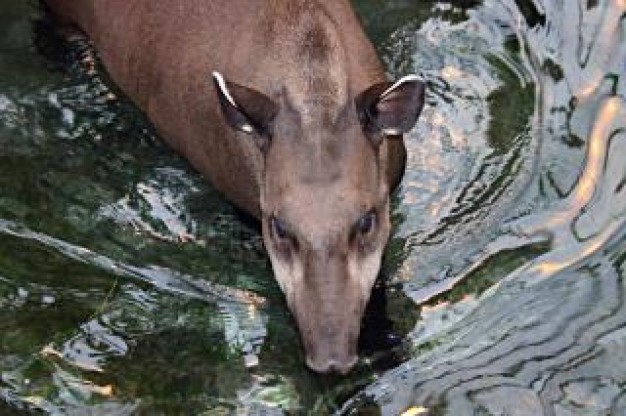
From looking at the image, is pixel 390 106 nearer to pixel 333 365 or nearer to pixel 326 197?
pixel 326 197

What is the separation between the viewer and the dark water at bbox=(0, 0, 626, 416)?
6.04 meters

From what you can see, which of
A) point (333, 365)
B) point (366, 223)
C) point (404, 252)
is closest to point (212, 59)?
point (404, 252)

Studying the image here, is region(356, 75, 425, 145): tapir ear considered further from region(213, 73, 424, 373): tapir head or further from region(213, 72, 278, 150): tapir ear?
region(213, 72, 278, 150): tapir ear

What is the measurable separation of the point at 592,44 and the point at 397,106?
2.11m

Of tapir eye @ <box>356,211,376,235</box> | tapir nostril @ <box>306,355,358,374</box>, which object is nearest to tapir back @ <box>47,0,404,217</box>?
tapir eye @ <box>356,211,376,235</box>

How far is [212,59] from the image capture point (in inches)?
279

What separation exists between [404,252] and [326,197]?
0.96m

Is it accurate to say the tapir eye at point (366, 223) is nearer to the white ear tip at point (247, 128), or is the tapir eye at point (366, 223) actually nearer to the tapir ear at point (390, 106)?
the tapir ear at point (390, 106)

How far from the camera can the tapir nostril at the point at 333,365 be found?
5605mm

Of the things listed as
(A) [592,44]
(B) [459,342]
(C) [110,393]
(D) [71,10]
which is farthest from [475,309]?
(D) [71,10]

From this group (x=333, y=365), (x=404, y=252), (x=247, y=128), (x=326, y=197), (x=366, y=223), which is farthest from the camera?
(x=404, y=252)

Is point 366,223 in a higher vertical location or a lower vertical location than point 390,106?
lower

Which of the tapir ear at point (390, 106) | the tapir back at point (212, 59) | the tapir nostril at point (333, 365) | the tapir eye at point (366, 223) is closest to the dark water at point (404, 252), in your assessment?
the tapir back at point (212, 59)

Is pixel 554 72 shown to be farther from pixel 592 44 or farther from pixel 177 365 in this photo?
pixel 177 365
